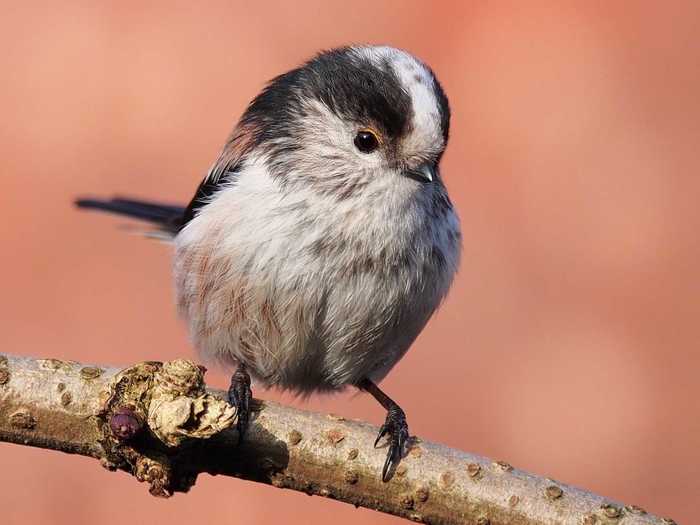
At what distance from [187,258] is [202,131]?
1.47ft

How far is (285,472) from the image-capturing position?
1.55m

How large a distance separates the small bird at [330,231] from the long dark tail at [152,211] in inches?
14.3

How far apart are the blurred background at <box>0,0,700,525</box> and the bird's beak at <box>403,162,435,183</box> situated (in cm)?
43

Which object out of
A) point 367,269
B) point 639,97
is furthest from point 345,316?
point 639,97

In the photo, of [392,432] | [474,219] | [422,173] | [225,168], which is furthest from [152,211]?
[392,432]

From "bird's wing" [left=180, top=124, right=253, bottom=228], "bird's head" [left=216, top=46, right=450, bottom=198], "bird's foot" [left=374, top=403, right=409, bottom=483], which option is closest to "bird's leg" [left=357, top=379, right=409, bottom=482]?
"bird's foot" [left=374, top=403, right=409, bottom=483]

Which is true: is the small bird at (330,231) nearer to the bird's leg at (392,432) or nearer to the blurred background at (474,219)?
the bird's leg at (392,432)

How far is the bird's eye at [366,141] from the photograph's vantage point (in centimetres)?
202

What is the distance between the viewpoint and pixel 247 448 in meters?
1.54

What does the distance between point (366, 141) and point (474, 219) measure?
1.57 ft

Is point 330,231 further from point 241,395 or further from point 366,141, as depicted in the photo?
point 241,395

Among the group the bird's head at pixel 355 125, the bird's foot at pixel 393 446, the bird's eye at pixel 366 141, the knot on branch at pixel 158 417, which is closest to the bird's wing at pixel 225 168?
the bird's head at pixel 355 125

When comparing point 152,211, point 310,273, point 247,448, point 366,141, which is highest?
point 366,141

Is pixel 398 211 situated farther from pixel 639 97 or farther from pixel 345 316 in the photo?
pixel 639 97
